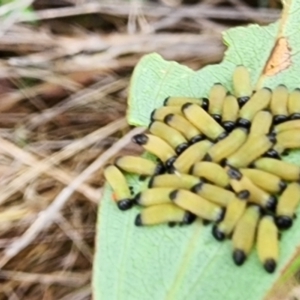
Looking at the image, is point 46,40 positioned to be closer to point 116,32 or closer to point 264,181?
point 116,32

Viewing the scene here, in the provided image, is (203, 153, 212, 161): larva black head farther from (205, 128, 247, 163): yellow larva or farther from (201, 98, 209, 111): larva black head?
(201, 98, 209, 111): larva black head

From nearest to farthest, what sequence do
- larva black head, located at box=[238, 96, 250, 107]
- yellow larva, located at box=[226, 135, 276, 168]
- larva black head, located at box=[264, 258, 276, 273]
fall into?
1. larva black head, located at box=[264, 258, 276, 273]
2. yellow larva, located at box=[226, 135, 276, 168]
3. larva black head, located at box=[238, 96, 250, 107]

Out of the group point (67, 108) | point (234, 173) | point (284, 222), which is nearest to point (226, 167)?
point (234, 173)

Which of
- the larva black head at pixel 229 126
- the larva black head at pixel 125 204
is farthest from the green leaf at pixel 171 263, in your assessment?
the larva black head at pixel 229 126

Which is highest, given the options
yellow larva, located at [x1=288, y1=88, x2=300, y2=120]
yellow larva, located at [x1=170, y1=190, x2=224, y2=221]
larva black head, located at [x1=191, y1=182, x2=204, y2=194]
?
yellow larva, located at [x1=288, y1=88, x2=300, y2=120]

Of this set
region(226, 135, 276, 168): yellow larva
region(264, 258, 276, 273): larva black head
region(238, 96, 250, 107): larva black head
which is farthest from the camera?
region(238, 96, 250, 107): larva black head

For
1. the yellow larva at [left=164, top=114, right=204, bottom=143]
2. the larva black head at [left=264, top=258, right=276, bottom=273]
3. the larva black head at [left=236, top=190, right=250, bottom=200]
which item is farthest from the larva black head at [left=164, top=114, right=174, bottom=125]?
the larva black head at [left=264, top=258, right=276, bottom=273]

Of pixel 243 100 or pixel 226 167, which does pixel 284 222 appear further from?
pixel 243 100
